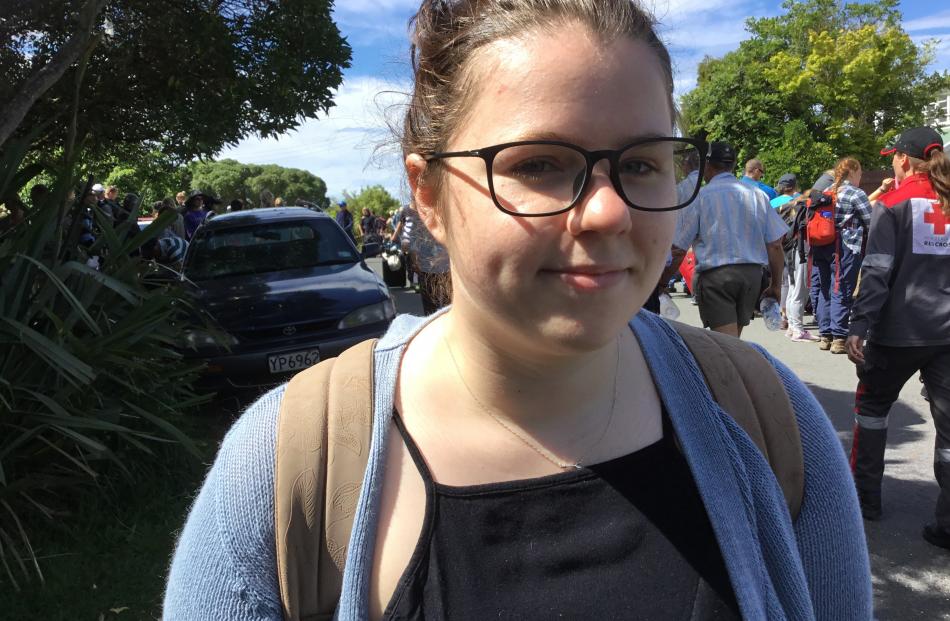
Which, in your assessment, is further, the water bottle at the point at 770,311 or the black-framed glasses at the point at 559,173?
the water bottle at the point at 770,311

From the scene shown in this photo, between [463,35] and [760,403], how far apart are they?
0.81 metres

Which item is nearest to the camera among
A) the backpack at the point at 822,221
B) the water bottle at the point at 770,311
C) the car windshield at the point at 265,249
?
the water bottle at the point at 770,311

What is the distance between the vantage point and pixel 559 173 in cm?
108

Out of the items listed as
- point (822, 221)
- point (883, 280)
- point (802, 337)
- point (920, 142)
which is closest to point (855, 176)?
point (822, 221)

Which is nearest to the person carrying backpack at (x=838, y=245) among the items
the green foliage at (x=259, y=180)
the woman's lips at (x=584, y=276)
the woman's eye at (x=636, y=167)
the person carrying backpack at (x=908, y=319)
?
the person carrying backpack at (x=908, y=319)

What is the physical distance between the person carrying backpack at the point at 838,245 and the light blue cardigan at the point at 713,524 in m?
6.76

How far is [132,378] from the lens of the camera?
434 cm

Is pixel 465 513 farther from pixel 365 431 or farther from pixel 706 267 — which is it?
pixel 706 267

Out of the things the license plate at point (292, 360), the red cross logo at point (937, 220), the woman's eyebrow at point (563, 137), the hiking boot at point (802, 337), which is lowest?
the hiking boot at point (802, 337)

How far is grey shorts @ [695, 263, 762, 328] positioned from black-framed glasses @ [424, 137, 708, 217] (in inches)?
178

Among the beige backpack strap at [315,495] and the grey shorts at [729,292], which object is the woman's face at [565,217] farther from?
the grey shorts at [729,292]

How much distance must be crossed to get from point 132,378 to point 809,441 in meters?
4.08

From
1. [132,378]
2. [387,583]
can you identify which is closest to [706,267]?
[132,378]

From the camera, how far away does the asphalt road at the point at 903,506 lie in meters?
3.26
